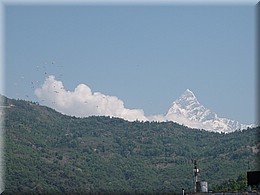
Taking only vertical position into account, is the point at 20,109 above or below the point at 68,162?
above

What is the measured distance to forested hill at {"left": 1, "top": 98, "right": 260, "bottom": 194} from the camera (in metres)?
67.2

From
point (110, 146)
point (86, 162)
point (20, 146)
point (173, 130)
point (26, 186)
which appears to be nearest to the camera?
point (26, 186)

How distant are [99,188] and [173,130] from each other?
36.3 metres

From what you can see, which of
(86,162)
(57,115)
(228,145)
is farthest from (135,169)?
(57,115)

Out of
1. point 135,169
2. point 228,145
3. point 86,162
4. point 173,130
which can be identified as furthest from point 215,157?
point 173,130

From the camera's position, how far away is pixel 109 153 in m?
88.4

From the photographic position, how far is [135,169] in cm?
7919

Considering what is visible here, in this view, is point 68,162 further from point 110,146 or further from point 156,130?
point 156,130

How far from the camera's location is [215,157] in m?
79.8

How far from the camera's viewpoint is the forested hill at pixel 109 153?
67250 millimetres

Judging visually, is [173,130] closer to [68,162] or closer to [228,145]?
[228,145]

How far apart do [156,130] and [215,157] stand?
79.4 feet

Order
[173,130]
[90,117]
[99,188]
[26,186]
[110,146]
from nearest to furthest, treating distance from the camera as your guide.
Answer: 1. [26,186]
2. [99,188]
3. [110,146]
4. [173,130]
5. [90,117]

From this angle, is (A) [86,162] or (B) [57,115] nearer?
(A) [86,162]
